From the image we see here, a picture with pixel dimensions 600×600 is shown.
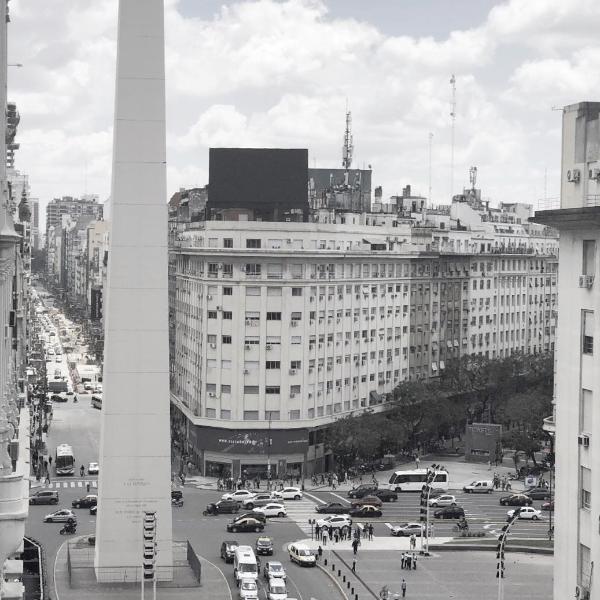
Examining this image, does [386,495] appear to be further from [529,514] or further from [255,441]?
[255,441]

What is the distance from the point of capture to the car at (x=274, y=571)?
61188 mm

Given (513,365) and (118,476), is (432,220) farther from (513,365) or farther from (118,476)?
(118,476)

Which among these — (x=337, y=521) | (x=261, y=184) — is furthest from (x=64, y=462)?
(x=337, y=521)

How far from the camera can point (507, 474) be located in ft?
326

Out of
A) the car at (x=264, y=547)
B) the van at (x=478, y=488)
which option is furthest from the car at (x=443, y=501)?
the car at (x=264, y=547)

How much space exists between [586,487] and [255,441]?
60.9 meters

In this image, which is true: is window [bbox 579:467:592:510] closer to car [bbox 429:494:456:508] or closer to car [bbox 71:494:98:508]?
car [bbox 429:494:456:508]

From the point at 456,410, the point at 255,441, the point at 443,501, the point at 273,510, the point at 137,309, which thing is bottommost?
the point at 443,501

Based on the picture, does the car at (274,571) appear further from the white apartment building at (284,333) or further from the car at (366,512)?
the white apartment building at (284,333)

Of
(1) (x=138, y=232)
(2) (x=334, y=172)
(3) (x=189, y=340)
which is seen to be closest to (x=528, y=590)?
(1) (x=138, y=232)

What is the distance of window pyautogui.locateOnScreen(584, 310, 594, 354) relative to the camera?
36188 millimetres

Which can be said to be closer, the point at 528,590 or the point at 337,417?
the point at 528,590

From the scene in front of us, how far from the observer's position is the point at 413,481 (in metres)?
92.4

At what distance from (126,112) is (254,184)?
45322 mm
